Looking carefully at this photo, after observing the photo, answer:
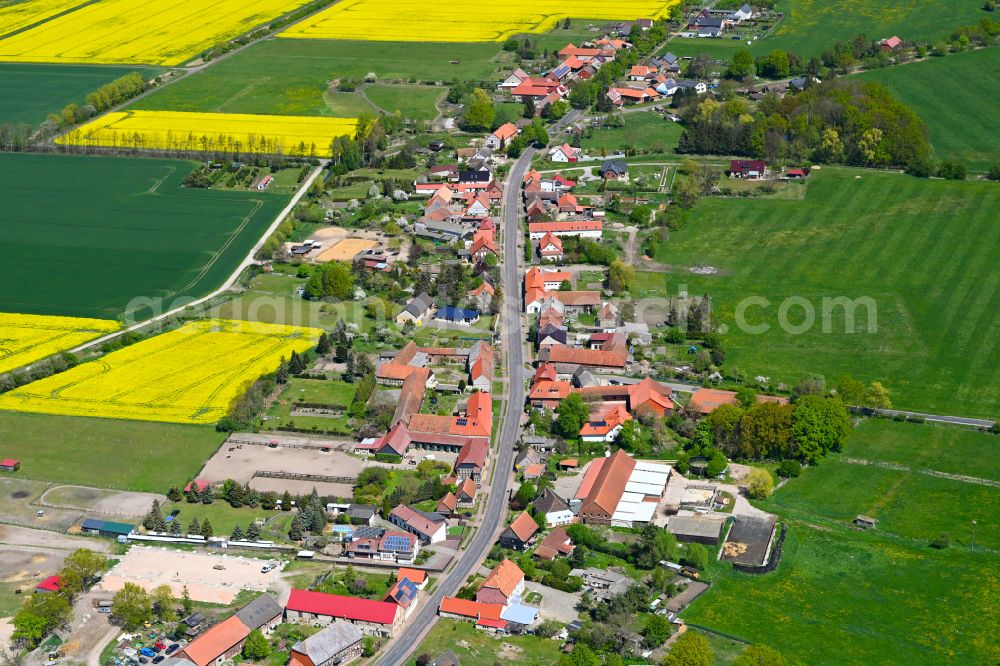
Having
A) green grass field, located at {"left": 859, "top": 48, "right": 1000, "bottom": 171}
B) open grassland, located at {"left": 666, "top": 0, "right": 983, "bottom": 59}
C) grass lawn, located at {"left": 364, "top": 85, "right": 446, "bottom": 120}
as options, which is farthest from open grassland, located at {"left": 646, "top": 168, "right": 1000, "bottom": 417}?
open grassland, located at {"left": 666, "top": 0, "right": 983, "bottom": 59}

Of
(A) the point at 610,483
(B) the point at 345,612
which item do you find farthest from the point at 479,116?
(B) the point at 345,612

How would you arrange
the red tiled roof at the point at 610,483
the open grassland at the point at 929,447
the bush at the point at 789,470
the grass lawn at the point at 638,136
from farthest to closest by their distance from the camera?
the grass lawn at the point at 638,136 < the open grassland at the point at 929,447 < the bush at the point at 789,470 < the red tiled roof at the point at 610,483

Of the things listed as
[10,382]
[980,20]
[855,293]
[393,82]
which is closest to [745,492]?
[855,293]

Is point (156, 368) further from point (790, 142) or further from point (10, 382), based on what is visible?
point (790, 142)

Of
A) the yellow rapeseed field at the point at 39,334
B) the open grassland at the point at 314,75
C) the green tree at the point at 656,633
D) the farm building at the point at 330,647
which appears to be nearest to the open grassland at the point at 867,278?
the green tree at the point at 656,633

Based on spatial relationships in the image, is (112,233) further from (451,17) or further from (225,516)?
(451,17)

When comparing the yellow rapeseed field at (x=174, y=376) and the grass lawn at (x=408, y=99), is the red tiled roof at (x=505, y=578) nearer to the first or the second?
the yellow rapeseed field at (x=174, y=376)

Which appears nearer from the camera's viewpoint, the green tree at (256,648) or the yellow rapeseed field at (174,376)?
the green tree at (256,648)
